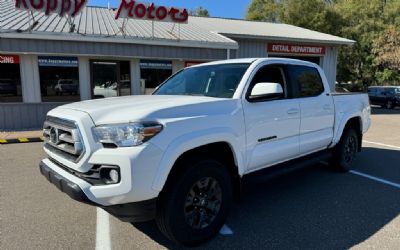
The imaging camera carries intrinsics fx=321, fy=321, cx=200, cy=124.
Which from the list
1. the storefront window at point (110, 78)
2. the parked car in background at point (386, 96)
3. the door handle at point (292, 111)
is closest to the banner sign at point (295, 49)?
the parked car in background at point (386, 96)

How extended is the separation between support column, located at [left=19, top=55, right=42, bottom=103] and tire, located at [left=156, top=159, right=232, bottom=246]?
1041 cm

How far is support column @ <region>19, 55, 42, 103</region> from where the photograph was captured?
1144 cm

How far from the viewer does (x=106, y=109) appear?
10.5 ft

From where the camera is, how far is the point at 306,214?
4195 mm

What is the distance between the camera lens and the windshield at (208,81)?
Result: 401 centimetres

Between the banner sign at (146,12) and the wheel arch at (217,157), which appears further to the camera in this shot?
the banner sign at (146,12)

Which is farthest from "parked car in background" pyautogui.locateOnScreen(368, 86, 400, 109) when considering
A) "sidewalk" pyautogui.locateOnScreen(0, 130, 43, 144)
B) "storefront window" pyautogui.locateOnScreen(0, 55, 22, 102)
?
"storefront window" pyautogui.locateOnScreen(0, 55, 22, 102)

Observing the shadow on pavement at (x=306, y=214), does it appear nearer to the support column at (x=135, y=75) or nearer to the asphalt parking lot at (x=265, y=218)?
the asphalt parking lot at (x=265, y=218)

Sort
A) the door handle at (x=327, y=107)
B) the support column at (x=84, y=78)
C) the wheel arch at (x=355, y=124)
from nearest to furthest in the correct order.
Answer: the door handle at (x=327, y=107)
the wheel arch at (x=355, y=124)
the support column at (x=84, y=78)

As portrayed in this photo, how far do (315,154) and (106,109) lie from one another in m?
3.49

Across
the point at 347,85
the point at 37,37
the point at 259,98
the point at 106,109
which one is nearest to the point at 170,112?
the point at 106,109

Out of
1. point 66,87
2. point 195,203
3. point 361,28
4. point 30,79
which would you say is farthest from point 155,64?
point 361,28

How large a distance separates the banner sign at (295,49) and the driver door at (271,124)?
1308cm

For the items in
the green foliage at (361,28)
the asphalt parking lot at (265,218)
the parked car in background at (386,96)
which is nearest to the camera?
the asphalt parking lot at (265,218)
